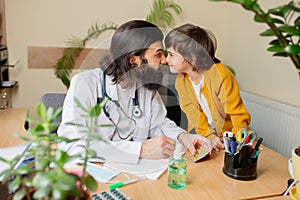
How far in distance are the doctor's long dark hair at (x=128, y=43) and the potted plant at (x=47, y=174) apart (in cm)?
69

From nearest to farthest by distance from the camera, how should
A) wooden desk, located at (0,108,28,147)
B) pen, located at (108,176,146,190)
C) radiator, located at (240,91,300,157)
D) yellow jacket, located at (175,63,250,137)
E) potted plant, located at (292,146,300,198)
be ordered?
potted plant, located at (292,146,300,198)
pen, located at (108,176,146,190)
yellow jacket, located at (175,63,250,137)
wooden desk, located at (0,108,28,147)
radiator, located at (240,91,300,157)

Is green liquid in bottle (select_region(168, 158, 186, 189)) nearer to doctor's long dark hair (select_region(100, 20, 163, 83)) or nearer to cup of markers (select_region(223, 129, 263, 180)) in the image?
cup of markers (select_region(223, 129, 263, 180))

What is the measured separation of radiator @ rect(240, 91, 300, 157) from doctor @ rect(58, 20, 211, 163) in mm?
1030

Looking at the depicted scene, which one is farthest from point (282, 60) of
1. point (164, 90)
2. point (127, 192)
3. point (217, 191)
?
point (127, 192)

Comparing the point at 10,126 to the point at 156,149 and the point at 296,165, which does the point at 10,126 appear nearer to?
the point at 156,149

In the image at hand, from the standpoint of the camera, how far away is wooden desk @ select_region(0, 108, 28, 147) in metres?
1.48

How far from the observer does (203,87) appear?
128 cm

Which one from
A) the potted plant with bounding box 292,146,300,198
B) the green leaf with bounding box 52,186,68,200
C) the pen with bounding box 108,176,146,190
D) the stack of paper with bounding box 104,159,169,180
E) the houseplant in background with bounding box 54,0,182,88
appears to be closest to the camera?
the green leaf with bounding box 52,186,68,200

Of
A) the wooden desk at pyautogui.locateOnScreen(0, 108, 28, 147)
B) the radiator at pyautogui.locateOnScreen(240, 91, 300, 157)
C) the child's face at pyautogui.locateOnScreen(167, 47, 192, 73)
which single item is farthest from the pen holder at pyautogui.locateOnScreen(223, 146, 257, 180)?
the radiator at pyautogui.locateOnScreen(240, 91, 300, 157)

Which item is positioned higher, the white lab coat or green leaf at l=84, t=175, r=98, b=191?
green leaf at l=84, t=175, r=98, b=191

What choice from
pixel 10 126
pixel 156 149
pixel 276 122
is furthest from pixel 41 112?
pixel 276 122

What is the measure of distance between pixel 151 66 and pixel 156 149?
34 cm

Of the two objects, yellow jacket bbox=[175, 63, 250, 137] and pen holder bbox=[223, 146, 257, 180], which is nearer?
pen holder bbox=[223, 146, 257, 180]

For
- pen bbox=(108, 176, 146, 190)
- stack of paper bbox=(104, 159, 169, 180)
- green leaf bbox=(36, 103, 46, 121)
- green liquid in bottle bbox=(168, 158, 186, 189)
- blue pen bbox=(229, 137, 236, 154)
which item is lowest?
stack of paper bbox=(104, 159, 169, 180)
